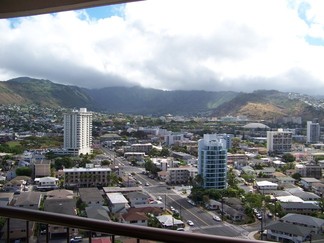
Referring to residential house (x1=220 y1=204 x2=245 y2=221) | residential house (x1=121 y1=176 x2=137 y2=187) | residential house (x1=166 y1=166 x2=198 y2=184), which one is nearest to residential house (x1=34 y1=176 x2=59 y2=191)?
residential house (x1=121 y1=176 x2=137 y2=187)

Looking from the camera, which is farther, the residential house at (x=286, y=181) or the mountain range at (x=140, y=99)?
the mountain range at (x=140, y=99)

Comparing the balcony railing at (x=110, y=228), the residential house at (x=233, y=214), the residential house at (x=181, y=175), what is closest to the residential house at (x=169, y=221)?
the residential house at (x=233, y=214)

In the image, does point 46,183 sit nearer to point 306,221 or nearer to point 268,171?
point 268,171

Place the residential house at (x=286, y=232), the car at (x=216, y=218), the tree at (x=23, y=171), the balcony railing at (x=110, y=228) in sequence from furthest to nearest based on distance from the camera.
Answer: the tree at (x=23, y=171) → the car at (x=216, y=218) → the residential house at (x=286, y=232) → the balcony railing at (x=110, y=228)

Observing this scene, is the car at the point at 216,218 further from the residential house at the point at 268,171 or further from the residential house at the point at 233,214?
the residential house at the point at 268,171

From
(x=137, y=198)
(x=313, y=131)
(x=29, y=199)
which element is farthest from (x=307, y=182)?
(x=29, y=199)

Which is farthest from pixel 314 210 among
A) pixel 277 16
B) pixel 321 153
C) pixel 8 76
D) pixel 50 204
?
pixel 8 76
